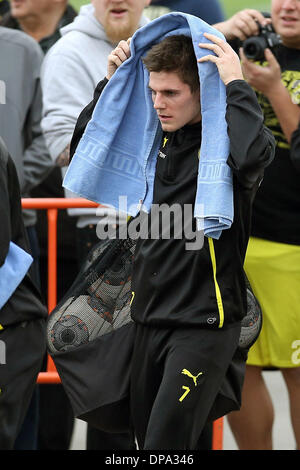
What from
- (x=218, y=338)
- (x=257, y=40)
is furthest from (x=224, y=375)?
(x=257, y=40)

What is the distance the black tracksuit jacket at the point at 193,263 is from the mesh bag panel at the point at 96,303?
0.26 metres

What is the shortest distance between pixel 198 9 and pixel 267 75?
119 centimetres

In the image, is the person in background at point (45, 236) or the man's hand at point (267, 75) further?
the person in background at point (45, 236)

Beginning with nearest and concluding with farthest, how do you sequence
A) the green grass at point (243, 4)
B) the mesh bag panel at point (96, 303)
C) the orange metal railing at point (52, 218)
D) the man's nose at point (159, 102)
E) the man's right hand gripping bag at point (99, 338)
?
the man's nose at point (159, 102)
the man's right hand gripping bag at point (99, 338)
the mesh bag panel at point (96, 303)
the orange metal railing at point (52, 218)
the green grass at point (243, 4)

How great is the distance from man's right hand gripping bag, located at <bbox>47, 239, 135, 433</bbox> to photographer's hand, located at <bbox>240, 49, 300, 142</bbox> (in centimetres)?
95

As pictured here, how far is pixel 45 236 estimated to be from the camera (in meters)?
6.31

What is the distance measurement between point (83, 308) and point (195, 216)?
72 cm

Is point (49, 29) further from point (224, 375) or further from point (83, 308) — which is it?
point (224, 375)

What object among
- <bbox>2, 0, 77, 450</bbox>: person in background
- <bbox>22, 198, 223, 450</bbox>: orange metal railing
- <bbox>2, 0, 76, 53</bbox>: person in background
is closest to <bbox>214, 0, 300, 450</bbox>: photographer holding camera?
<bbox>22, 198, 223, 450</bbox>: orange metal railing

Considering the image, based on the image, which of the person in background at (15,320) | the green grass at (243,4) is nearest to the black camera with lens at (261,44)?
the person in background at (15,320)

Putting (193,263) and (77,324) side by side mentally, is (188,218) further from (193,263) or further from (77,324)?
(77,324)

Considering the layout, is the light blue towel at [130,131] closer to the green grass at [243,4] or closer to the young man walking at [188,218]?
the young man walking at [188,218]

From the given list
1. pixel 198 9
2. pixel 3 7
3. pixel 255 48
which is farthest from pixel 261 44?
pixel 3 7

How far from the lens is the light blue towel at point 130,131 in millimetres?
4141
